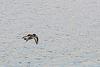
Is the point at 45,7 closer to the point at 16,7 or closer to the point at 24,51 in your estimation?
the point at 16,7

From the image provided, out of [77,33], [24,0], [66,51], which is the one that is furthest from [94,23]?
[24,0]

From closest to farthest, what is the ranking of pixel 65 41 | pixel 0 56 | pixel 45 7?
pixel 0 56 → pixel 65 41 → pixel 45 7

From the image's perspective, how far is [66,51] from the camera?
1021 inches

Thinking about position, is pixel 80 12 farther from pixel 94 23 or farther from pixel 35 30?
pixel 35 30

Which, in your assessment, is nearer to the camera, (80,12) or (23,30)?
(23,30)

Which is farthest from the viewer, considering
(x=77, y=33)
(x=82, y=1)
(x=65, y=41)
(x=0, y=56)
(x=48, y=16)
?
(x=82, y=1)

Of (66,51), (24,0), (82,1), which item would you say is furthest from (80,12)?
(66,51)

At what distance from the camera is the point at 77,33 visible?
30.7 meters

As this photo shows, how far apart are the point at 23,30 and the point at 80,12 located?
9.48 meters

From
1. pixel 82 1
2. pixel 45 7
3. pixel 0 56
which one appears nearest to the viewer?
pixel 0 56

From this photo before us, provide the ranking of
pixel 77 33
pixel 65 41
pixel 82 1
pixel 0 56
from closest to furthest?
pixel 0 56 → pixel 65 41 → pixel 77 33 → pixel 82 1

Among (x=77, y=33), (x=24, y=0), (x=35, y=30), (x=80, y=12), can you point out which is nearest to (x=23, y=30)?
(x=35, y=30)

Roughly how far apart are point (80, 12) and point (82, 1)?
22.9 feet

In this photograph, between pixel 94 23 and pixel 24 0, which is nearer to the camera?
pixel 94 23
